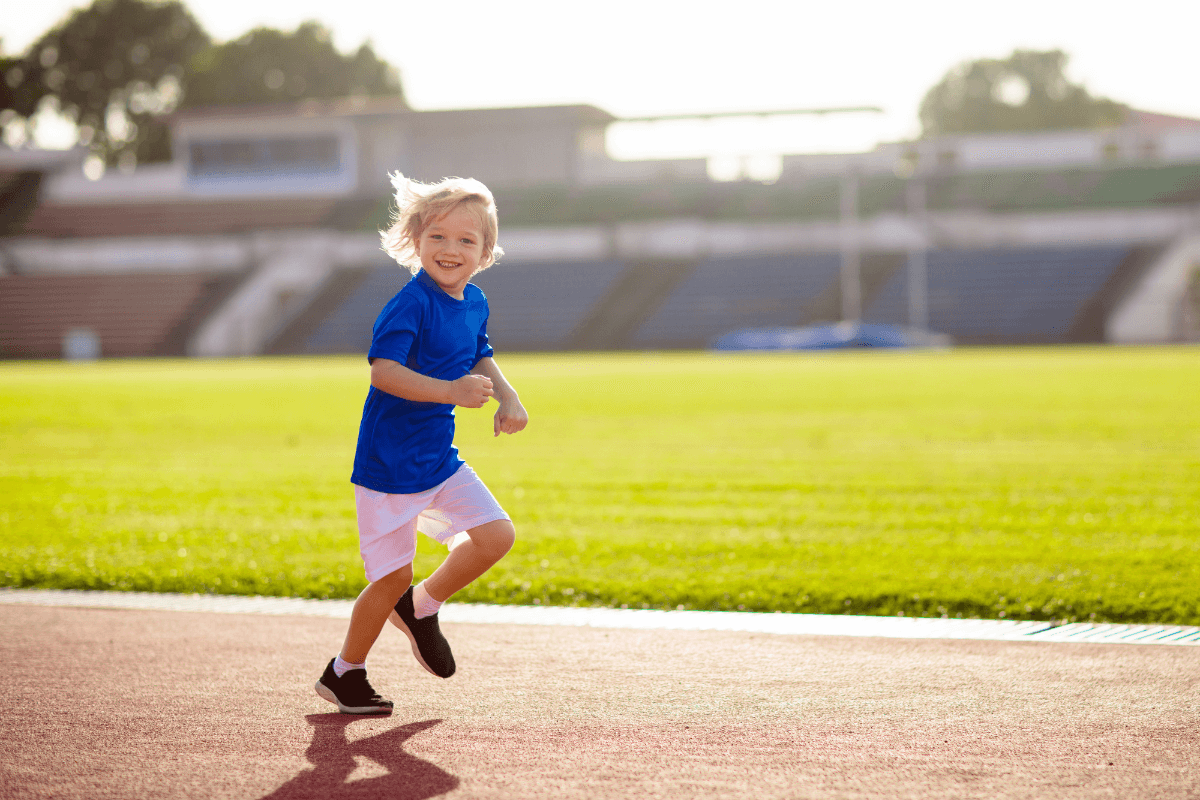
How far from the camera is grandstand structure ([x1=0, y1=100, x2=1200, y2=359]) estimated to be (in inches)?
1912

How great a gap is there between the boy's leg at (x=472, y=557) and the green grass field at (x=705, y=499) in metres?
1.87

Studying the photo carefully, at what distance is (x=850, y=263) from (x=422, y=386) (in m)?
46.8

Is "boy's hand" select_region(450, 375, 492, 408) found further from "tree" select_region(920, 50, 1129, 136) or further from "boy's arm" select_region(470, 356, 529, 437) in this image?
"tree" select_region(920, 50, 1129, 136)

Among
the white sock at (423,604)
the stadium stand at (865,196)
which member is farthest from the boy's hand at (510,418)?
the stadium stand at (865,196)

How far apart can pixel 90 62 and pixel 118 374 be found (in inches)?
2271

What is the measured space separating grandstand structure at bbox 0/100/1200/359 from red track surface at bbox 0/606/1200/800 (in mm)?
42485

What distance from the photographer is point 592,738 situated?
13.0ft

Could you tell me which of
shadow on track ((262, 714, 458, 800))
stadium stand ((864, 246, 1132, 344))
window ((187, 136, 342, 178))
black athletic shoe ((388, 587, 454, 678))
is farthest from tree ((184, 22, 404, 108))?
shadow on track ((262, 714, 458, 800))

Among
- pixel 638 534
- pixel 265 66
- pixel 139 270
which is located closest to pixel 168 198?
pixel 139 270

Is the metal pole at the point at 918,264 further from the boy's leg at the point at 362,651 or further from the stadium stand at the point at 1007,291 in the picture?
the boy's leg at the point at 362,651

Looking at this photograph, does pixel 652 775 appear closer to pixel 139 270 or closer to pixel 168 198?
pixel 139 270

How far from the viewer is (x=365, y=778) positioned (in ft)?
12.0

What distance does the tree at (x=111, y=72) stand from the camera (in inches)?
3285

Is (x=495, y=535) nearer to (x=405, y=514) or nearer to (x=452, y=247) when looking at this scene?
(x=405, y=514)
